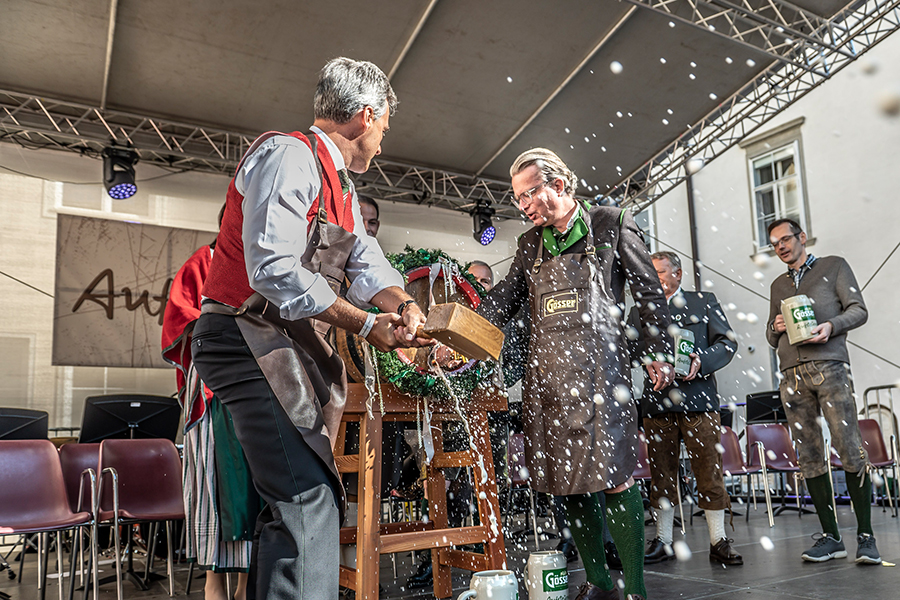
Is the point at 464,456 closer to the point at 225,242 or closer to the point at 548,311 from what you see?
the point at 548,311

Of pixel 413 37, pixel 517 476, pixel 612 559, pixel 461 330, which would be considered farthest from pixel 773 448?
pixel 461 330

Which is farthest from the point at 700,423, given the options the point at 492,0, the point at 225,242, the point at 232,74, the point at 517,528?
the point at 232,74

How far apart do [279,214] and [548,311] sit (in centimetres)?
146

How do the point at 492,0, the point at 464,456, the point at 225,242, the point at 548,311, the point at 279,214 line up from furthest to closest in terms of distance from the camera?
the point at 492,0 → the point at 464,456 → the point at 548,311 → the point at 225,242 → the point at 279,214

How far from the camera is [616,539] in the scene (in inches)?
99.7

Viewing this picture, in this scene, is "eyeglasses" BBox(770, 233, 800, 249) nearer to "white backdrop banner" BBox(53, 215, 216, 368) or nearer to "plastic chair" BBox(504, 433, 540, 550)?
"plastic chair" BBox(504, 433, 540, 550)

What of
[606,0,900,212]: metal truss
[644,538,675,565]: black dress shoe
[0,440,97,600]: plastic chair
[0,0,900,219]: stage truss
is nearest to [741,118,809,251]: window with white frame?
[606,0,900,212]: metal truss

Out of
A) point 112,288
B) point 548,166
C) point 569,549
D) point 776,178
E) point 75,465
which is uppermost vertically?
point 776,178

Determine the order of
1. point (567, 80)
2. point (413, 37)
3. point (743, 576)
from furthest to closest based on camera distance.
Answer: point (567, 80) < point (413, 37) < point (743, 576)

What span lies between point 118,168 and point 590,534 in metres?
6.47

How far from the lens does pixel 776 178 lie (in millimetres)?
11898

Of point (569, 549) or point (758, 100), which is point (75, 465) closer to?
point (569, 549)

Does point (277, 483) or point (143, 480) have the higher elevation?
point (277, 483)

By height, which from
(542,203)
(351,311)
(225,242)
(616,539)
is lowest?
(616,539)
